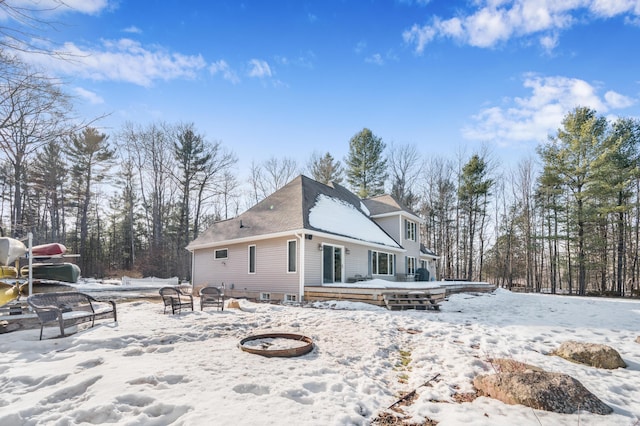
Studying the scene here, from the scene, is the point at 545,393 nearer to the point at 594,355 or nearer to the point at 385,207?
the point at 594,355

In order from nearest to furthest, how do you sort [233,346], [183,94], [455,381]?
[455,381] → [233,346] → [183,94]

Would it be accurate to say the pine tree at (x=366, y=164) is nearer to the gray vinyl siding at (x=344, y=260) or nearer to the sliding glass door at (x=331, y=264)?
the gray vinyl siding at (x=344, y=260)

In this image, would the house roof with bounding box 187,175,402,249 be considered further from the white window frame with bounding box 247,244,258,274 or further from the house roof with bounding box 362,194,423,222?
the house roof with bounding box 362,194,423,222

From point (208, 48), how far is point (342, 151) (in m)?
22.7

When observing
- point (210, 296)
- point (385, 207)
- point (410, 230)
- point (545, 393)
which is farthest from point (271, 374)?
point (410, 230)

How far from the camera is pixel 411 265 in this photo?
19.8 m

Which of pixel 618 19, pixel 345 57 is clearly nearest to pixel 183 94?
pixel 345 57

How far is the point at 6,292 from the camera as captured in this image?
5941 millimetres

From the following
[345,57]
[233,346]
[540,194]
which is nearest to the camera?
[233,346]

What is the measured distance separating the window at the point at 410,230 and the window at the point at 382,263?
79.3 inches

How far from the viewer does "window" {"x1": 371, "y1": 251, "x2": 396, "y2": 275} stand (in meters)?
15.8

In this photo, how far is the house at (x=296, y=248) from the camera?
38.7 feet

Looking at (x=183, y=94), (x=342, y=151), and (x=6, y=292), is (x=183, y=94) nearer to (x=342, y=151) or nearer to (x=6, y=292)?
(x=6, y=292)

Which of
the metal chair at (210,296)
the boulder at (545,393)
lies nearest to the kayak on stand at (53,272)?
the metal chair at (210,296)
